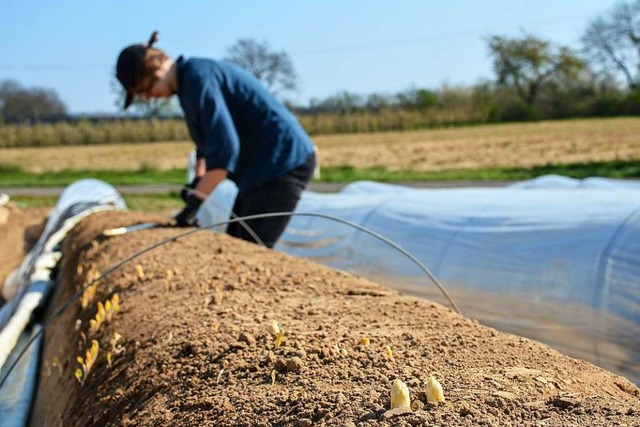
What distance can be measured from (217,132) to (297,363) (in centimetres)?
211

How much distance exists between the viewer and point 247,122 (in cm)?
417

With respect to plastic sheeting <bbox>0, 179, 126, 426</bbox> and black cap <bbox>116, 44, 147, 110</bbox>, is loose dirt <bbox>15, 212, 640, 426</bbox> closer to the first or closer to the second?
plastic sheeting <bbox>0, 179, 126, 426</bbox>

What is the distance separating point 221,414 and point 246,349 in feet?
1.21

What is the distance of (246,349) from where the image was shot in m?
2.08

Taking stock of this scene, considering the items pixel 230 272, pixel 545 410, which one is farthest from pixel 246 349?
pixel 230 272

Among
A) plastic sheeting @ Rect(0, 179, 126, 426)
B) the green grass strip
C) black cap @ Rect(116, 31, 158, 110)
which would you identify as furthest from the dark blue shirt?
the green grass strip

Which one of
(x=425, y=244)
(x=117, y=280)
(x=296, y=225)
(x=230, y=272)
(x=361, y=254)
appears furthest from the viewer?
(x=296, y=225)

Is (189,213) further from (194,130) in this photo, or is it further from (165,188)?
(165,188)

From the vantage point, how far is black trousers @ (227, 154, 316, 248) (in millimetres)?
4148

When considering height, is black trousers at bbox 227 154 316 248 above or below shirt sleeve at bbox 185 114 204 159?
below

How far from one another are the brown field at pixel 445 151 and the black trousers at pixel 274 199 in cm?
1572

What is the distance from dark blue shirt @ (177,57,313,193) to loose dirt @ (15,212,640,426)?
0.85m

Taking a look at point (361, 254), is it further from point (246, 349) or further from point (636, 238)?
point (246, 349)

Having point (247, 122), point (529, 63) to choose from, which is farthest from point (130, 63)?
point (529, 63)
